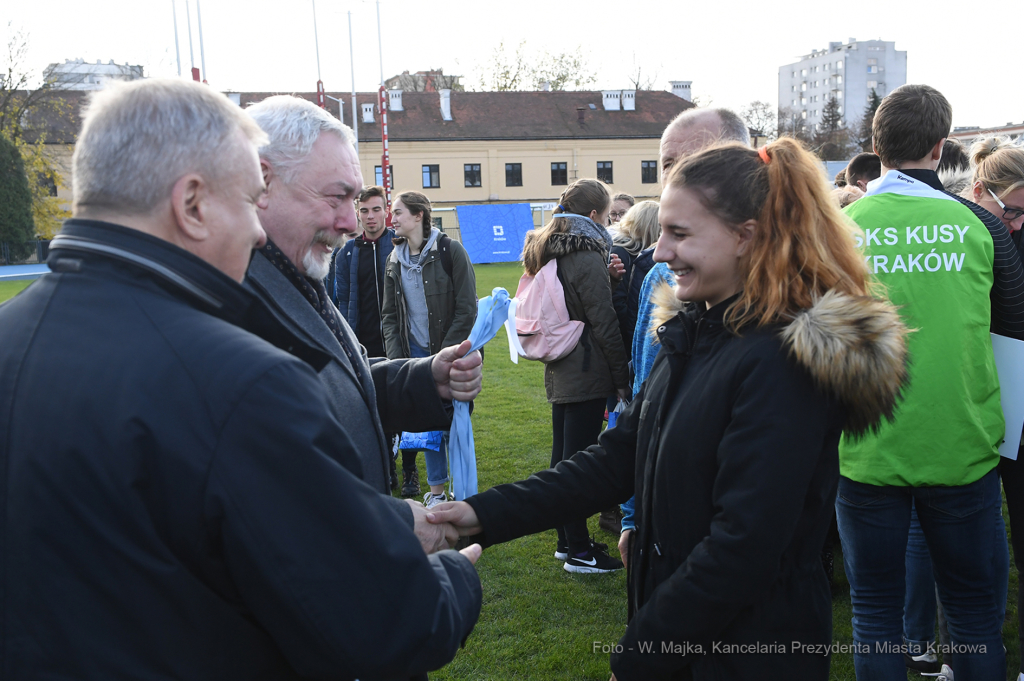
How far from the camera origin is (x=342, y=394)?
1.85 m

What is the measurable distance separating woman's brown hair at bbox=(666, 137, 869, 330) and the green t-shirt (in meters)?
0.79

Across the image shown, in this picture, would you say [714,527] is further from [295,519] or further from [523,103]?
[523,103]

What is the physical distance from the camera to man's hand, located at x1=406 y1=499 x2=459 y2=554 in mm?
2016

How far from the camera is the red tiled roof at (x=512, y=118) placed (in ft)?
165

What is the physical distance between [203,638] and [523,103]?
53.4 meters

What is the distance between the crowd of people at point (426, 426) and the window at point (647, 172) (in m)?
49.7

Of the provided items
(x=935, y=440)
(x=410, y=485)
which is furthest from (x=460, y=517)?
(x=410, y=485)

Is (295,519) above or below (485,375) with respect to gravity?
above

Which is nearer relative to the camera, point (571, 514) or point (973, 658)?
point (571, 514)

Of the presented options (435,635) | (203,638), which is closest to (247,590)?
(203,638)

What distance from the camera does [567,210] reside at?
5.03m

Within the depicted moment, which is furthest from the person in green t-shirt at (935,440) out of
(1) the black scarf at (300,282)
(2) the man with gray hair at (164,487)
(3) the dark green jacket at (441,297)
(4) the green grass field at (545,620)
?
(3) the dark green jacket at (441,297)

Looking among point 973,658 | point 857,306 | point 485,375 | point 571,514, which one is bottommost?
point 485,375

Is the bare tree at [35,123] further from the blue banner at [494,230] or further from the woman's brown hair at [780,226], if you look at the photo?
the woman's brown hair at [780,226]
